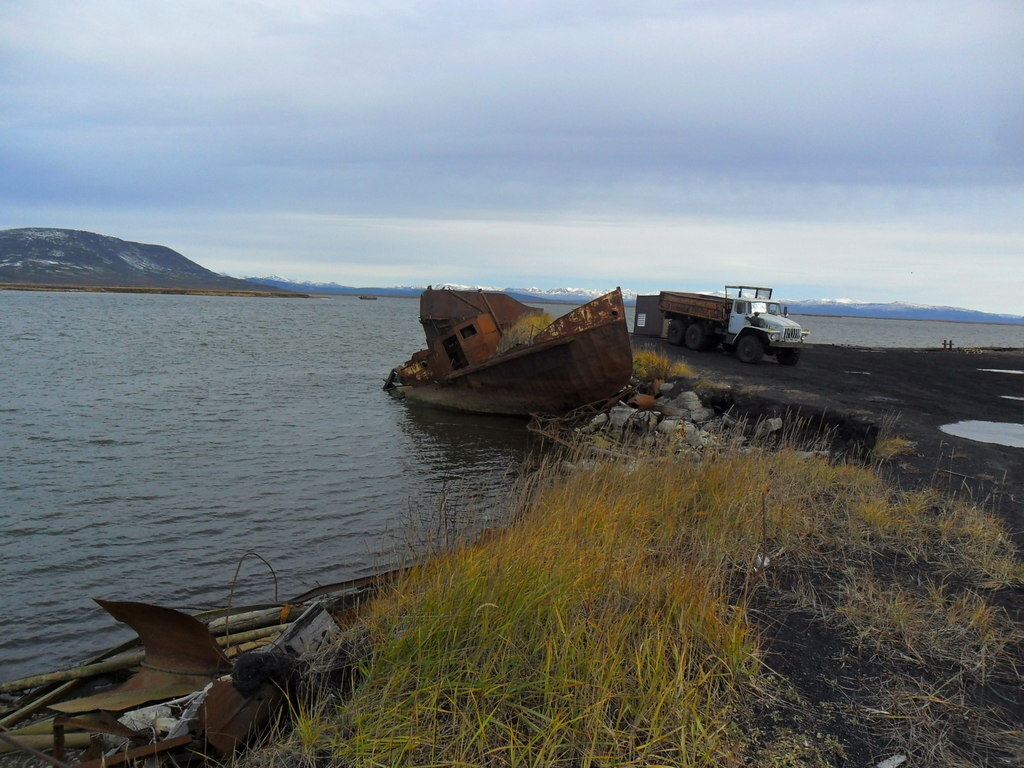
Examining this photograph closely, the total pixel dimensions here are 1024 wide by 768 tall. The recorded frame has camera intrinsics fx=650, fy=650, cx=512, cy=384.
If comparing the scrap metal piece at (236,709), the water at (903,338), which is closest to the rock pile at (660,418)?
the scrap metal piece at (236,709)

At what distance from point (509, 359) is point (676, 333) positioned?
10.9 m

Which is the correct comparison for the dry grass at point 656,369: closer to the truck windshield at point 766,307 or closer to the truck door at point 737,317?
the truck door at point 737,317

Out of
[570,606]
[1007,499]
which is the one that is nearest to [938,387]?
[1007,499]

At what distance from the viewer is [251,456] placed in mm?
13023

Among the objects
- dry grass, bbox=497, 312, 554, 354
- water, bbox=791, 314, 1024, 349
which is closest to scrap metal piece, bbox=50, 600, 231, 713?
dry grass, bbox=497, 312, 554, 354

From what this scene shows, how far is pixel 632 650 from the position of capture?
332 centimetres

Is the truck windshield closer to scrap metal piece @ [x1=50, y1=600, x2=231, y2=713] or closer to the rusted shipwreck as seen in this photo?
the rusted shipwreck

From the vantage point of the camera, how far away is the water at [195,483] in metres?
7.13

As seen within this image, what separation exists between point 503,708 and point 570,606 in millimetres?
664

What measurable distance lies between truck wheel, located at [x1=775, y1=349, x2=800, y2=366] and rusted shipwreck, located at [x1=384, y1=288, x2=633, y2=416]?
7592 millimetres

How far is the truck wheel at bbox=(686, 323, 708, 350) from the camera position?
2348 cm

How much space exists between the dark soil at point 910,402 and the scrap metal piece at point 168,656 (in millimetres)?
6741

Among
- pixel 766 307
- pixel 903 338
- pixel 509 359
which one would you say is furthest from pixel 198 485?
pixel 903 338

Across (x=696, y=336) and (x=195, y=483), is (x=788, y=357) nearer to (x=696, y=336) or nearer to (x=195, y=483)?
(x=696, y=336)
